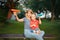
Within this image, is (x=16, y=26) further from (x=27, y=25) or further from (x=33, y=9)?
(x=33, y=9)

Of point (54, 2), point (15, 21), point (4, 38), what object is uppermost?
point (54, 2)

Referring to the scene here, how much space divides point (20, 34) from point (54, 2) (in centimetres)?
55

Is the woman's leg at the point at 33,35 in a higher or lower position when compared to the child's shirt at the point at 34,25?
lower

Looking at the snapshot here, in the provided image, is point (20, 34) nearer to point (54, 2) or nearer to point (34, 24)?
point (34, 24)

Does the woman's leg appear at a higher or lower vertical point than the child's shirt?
lower

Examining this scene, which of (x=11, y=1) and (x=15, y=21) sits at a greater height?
(x=11, y=1)

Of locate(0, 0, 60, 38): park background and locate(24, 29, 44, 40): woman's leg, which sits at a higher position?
locate(0, 0, 60, 38): park background

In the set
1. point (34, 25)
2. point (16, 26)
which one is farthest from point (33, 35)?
point (16, 26)

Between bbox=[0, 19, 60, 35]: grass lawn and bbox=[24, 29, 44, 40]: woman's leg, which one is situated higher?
bbox=[0, 19, 60, 35]: grass lawn

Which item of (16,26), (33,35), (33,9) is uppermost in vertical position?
(33,9)

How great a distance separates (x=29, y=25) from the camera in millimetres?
2945

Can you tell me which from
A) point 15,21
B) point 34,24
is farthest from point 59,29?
point 15,21

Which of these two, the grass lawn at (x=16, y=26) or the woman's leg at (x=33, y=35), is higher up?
the grass lawn at (x=16, y=26)

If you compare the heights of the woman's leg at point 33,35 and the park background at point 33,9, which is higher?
the park background at point 33,9
